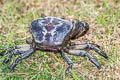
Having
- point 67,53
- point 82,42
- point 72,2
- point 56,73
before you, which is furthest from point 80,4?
point 56,73

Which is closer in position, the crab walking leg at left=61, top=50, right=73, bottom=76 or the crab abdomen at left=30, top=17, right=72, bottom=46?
the crab walking leg at left=61, top=50, right=73, bottom=76

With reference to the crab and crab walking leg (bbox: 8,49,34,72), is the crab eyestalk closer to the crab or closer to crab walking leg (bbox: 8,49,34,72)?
the crab

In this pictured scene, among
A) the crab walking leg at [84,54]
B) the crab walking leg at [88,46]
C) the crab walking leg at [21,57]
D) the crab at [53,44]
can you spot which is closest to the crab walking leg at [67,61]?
the crab at [53,44]

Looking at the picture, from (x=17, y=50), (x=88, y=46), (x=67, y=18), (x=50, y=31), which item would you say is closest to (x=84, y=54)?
(x=88, y=46)

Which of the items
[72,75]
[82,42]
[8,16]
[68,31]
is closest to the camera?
[72,75]

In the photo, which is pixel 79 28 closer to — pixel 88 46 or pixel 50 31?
pixel 88 46

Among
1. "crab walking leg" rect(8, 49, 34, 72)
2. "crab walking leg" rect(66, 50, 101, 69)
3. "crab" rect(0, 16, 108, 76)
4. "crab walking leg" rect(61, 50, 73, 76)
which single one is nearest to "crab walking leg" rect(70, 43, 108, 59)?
"crab" rect(0, 16, 108, 76)

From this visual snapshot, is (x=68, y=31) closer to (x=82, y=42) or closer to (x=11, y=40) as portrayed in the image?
(x=82, y=42)
